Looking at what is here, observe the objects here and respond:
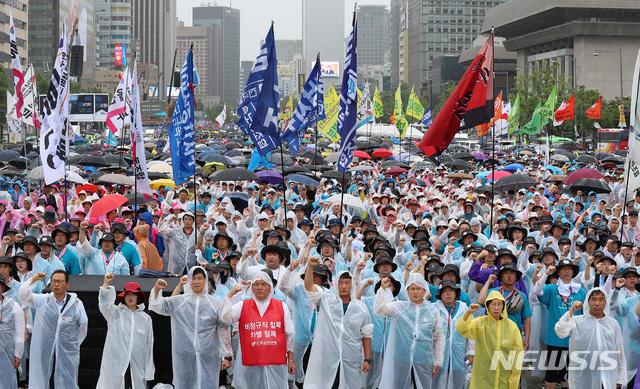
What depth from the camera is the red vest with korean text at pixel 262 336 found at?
7.49 m

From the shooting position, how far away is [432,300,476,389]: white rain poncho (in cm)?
820

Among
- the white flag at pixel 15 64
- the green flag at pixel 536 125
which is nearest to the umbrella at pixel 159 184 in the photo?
the white flag at pixel 15 64

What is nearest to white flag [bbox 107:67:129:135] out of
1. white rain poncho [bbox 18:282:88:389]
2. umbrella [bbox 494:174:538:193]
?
umbrella [bbox 494:174:538:193]

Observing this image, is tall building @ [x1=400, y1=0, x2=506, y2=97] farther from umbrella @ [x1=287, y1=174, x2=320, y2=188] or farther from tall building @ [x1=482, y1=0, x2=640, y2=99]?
umbrella @ [x1=287, y1=174, x2=320, y2=188]

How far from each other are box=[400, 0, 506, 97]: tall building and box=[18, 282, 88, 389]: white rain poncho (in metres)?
147

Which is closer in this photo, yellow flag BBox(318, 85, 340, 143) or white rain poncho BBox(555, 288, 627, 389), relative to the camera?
white rain poncho BBox(555, 288, 627, 389)

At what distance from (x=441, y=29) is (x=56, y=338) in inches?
6032

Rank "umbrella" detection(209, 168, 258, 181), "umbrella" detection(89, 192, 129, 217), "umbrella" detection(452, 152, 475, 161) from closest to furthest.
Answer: "umbrella" detection(89, 192, 129, 217), "umbrella" detection(209, 168, 258, 181), "umbrella" detection(452, 152, 475, 161)

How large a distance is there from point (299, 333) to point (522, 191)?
9831 mm

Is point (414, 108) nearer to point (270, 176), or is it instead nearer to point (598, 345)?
point (270, 176)

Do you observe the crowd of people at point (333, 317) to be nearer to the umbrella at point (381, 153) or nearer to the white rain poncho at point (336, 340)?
the white rain poncho at point (336, 340)

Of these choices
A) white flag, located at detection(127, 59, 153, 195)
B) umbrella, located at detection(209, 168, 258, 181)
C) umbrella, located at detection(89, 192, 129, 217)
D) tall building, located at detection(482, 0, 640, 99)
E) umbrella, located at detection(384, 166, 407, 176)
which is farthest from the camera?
tall building, located at detection(482, 0, 640, 99)

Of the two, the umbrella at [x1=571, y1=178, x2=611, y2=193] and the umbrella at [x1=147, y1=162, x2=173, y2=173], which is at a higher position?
the umbrella at [x1=147, y1=162, x2=173, y2=173]

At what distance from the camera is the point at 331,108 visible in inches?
918
